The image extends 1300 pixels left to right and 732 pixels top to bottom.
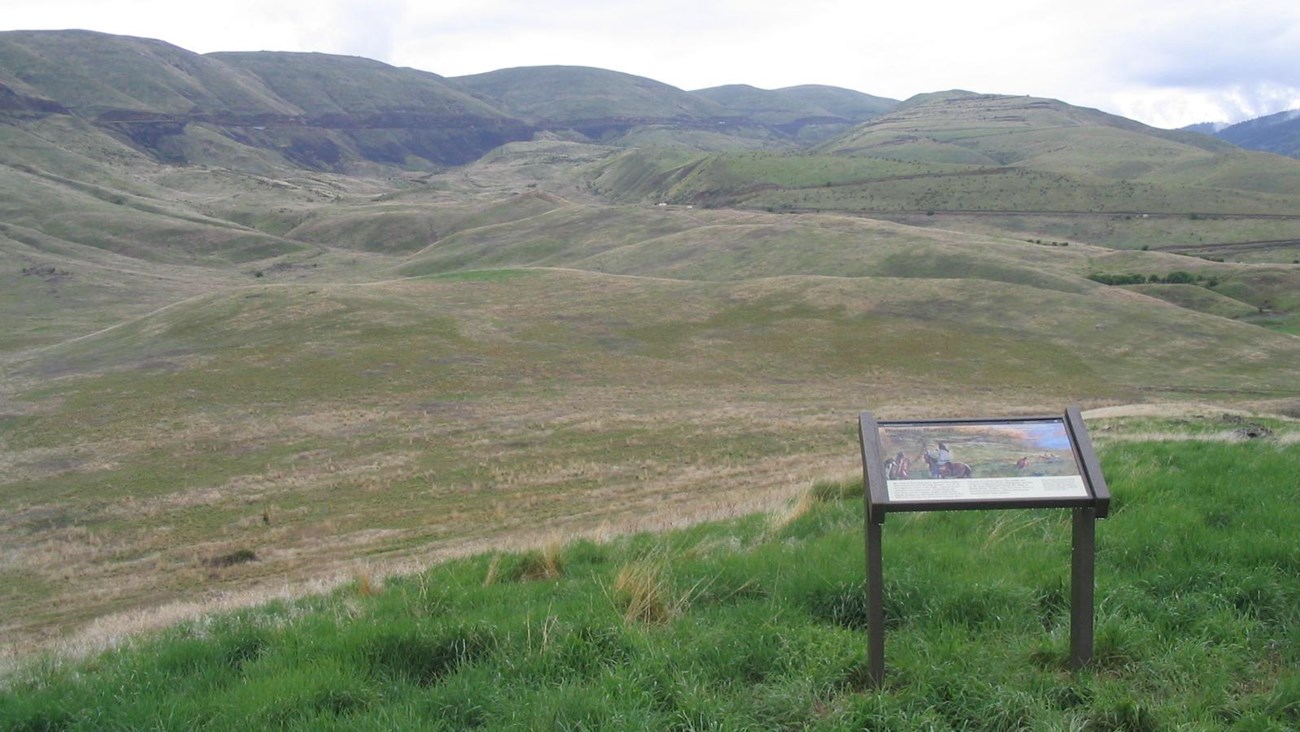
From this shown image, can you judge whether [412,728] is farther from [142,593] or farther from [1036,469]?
[142,593]

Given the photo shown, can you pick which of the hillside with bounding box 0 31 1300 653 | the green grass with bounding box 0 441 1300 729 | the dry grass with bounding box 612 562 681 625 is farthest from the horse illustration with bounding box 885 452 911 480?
the hillside with bounding box 0 31 1300 653

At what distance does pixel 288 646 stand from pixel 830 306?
5478 cm

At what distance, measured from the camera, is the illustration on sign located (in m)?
6.09

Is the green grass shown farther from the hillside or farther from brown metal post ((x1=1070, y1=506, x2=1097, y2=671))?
the hillside

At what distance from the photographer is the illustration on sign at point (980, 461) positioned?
6.09 metres

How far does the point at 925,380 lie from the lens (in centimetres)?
4603

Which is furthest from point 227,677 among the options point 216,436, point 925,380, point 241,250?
point 241,250

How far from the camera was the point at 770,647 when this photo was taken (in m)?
6.90

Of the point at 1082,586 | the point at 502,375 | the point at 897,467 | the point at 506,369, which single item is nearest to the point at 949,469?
the point at 897,467

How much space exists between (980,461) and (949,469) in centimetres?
25

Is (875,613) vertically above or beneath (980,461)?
beneath

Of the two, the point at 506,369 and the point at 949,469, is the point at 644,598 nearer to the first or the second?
the point at 949,469

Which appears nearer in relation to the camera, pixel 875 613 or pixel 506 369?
pixel 875 613

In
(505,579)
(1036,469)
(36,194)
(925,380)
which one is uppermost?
(36,194)
